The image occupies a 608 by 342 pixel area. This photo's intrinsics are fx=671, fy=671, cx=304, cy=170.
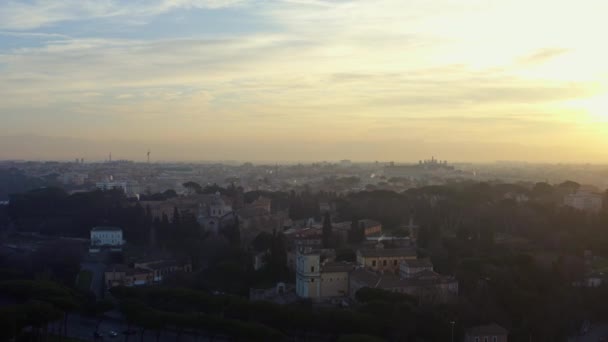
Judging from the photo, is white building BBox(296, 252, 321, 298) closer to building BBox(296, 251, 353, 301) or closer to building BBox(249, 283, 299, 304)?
building BBox(296, 251, 353, 301)

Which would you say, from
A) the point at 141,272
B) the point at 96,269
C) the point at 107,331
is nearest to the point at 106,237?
the point at 96,269

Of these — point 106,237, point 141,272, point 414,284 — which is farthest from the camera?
point 106,237

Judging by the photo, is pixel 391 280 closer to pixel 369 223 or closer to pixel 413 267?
pixel 413 267

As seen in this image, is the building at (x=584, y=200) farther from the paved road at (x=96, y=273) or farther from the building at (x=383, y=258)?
the paved road at (x=96, y=273)

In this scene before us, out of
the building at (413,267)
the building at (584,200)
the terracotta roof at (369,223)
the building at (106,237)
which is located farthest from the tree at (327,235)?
the building at (584,200)

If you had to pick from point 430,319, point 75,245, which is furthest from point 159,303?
point 75,245

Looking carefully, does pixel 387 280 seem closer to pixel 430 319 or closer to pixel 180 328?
pixel 430 319
